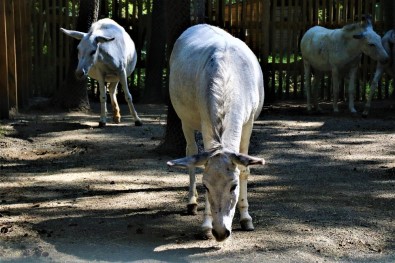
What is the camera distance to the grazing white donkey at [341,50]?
14633mm

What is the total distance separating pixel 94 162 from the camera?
9.86 metres

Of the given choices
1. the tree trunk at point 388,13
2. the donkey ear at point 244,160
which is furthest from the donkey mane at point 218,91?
the tree trunk at point 388,13

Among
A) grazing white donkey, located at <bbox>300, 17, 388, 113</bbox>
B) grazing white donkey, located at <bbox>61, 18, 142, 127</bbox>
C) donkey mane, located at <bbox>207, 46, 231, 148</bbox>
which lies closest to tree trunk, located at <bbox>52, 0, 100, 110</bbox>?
grazing white donkey, located at <bbox>61, 18, 142, 127</bbox>

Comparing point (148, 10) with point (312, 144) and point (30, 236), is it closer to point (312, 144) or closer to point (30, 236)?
point (312, 144)

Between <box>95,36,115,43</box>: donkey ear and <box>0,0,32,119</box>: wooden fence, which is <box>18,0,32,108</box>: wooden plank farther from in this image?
<box>95,36,115,43</box>: donkey ear

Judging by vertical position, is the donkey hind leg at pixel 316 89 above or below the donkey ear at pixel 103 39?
below

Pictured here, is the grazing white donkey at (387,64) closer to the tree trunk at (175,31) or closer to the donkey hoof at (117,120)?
the donkey hoof at (117,120)

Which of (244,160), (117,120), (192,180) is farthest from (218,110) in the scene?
(117,120)

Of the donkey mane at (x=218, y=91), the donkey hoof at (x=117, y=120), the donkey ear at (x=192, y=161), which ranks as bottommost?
the donkey hoof at (x=117, y=120)

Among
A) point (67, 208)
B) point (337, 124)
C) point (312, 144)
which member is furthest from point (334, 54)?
point (67, 208)

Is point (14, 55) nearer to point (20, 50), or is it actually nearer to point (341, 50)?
point (20, 50)

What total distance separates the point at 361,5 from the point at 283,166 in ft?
28.8

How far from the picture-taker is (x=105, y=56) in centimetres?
1288

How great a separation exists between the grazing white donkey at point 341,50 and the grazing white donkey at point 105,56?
390cm
